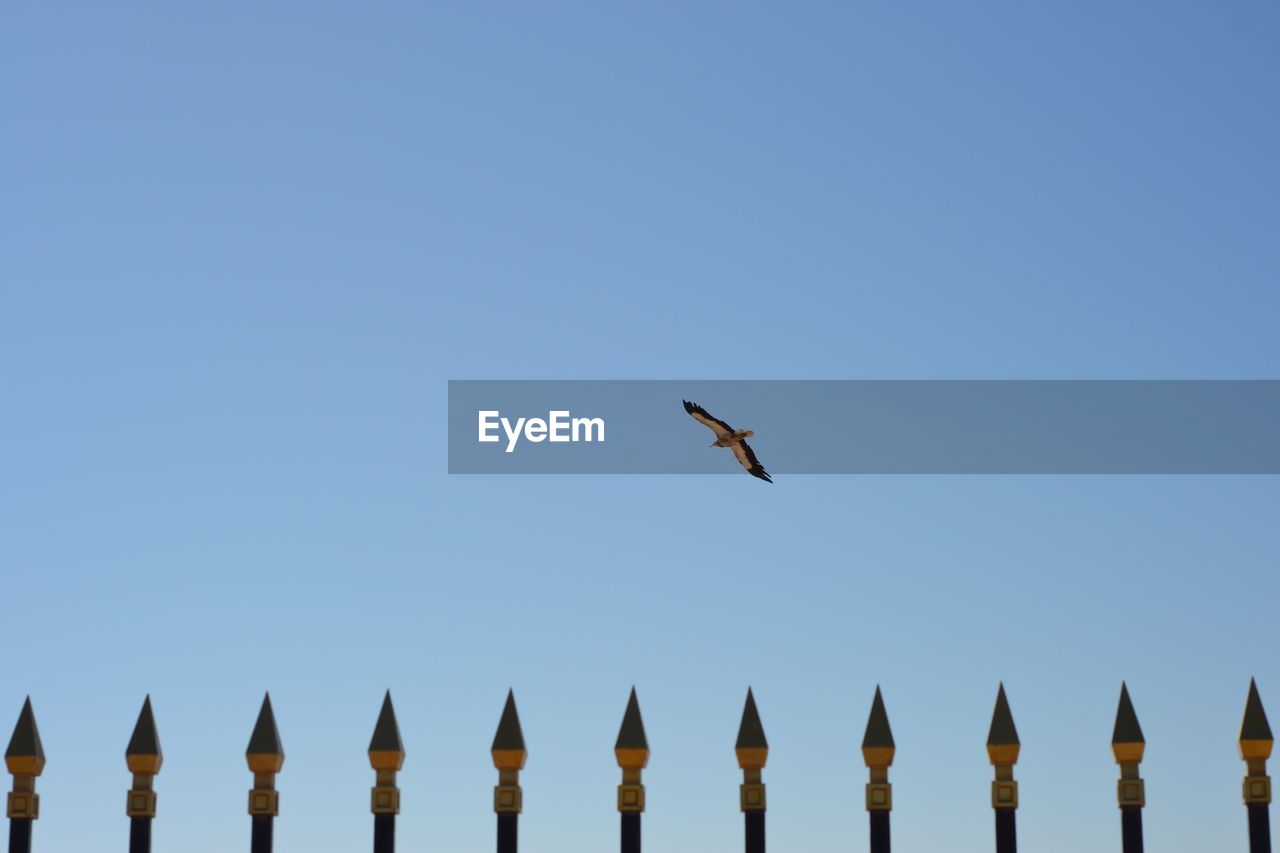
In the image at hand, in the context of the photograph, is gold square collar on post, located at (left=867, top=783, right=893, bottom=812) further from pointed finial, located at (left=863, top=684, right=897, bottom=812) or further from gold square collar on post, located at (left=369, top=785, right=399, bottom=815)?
gold square collar on post, located at (left=369, top=785, right=399, bottom=815)

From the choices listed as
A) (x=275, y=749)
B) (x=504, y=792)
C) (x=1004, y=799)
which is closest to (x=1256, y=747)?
(x=1004, y=799)

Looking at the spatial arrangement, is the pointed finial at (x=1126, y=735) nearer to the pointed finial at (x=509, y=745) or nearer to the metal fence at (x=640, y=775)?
the metal fence at (x=640, y=775)

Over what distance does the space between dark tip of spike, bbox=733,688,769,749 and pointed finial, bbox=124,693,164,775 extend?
9.27m

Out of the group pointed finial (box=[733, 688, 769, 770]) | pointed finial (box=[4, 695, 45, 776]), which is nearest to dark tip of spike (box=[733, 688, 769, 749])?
pointed finial (box=[733, 688, 769, 770])

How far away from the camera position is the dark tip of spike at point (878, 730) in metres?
44.5

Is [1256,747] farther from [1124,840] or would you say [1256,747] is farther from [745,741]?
[745,741]

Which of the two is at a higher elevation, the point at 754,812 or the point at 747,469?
the point at 747,469

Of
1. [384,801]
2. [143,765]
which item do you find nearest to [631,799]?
[384,801]

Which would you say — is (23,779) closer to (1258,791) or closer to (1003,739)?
(1003,739)

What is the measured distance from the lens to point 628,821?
145 feet

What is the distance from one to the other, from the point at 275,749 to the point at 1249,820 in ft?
50.5

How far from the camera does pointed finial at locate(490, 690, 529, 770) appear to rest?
4462 centimetres

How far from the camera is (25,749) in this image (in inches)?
1794

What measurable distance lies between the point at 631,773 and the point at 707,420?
784 centimetres
